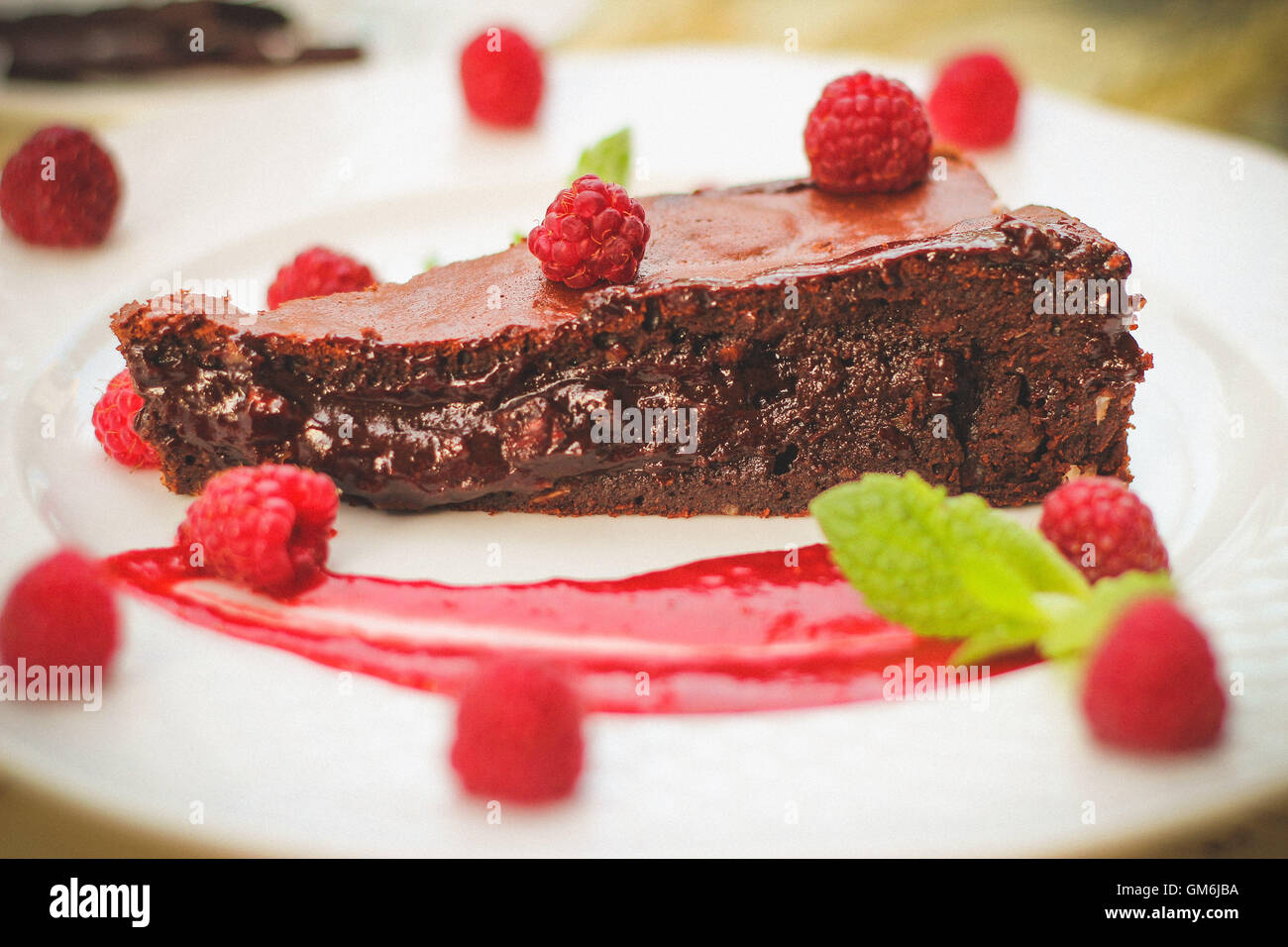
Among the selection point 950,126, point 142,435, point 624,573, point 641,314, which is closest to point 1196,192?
point 950,126

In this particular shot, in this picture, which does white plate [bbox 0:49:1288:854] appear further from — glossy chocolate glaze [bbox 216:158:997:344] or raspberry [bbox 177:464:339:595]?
glossy chocolate glaze [bbox 216:158:997:344]

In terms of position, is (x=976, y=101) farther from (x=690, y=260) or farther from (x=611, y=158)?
(x=690, y=260)

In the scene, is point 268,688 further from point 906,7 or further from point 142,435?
point 906,7

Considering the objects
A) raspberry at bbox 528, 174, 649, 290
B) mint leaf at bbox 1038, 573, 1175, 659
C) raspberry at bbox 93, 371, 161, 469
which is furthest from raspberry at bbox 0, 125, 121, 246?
mint leaf at bbox 1038, 573, 1175, 659

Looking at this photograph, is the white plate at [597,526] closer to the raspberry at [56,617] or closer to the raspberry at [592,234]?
the raspberry at [56,617]

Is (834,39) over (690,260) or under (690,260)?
over

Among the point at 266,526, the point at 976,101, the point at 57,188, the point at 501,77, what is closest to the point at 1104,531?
the point at 266,526
